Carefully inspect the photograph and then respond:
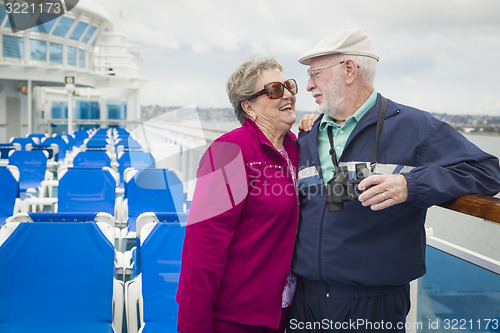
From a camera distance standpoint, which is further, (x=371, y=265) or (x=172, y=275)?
(x=172, y=275)

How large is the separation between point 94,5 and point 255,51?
978 inches

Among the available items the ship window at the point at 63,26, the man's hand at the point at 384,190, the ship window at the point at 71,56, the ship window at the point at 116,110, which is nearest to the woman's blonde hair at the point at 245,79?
the man's hand at the point at 384,190

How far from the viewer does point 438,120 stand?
1.49 m

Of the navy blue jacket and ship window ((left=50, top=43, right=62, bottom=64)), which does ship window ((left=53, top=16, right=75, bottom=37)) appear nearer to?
ship window ((left=50, top=43, right=62, bottom=64))

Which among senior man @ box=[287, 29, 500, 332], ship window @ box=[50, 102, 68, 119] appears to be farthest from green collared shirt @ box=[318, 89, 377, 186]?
ship window @ box=[50, 102, 68, 119]

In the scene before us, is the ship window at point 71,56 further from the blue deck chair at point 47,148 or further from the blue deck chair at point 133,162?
the blue deck chair at point 133,162

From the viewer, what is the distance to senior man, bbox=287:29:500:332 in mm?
1343

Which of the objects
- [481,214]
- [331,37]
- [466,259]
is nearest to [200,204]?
[331,37]

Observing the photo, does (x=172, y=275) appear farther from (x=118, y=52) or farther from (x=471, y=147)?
(x=118, y=52)

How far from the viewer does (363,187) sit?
51.5 inches

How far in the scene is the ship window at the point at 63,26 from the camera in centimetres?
2170

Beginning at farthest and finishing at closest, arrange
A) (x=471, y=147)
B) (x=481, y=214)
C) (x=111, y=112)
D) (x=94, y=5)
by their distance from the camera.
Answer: (x=111, y=112), (x=94, y=5), (x=471, y=147), (x=481, y=214)

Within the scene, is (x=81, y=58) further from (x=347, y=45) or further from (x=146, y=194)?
(x=347, y=45)

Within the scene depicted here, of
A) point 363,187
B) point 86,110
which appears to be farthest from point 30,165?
point 86,110
